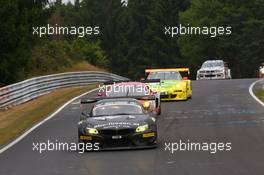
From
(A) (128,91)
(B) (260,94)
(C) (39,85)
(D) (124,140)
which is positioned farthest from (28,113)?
(D) (124,140)

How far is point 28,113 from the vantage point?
2642 centimetres

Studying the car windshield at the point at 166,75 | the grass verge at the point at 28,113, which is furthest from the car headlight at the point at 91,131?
the car windshield at the point at 166,75

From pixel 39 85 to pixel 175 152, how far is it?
20844mm

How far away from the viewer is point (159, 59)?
113 m

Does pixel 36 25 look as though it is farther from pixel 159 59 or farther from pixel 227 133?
pixel 159 59

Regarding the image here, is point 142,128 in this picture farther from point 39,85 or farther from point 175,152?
point 39,85

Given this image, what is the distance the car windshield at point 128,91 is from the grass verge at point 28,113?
2744 mm

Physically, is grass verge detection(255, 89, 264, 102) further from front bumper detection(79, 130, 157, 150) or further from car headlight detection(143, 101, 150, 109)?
front bumper detection(79, 130, 157, 150)

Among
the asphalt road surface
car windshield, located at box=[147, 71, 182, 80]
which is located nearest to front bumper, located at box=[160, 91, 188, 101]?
car windshield, located at box=[147, 71, 182, 80]

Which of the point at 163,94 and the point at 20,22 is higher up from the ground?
the point at 20,22

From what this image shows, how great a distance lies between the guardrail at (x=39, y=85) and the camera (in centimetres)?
2924

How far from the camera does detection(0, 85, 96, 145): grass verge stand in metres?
21.2

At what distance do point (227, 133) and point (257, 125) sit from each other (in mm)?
1977

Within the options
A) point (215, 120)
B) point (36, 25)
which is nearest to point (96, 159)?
point (215, 120)
